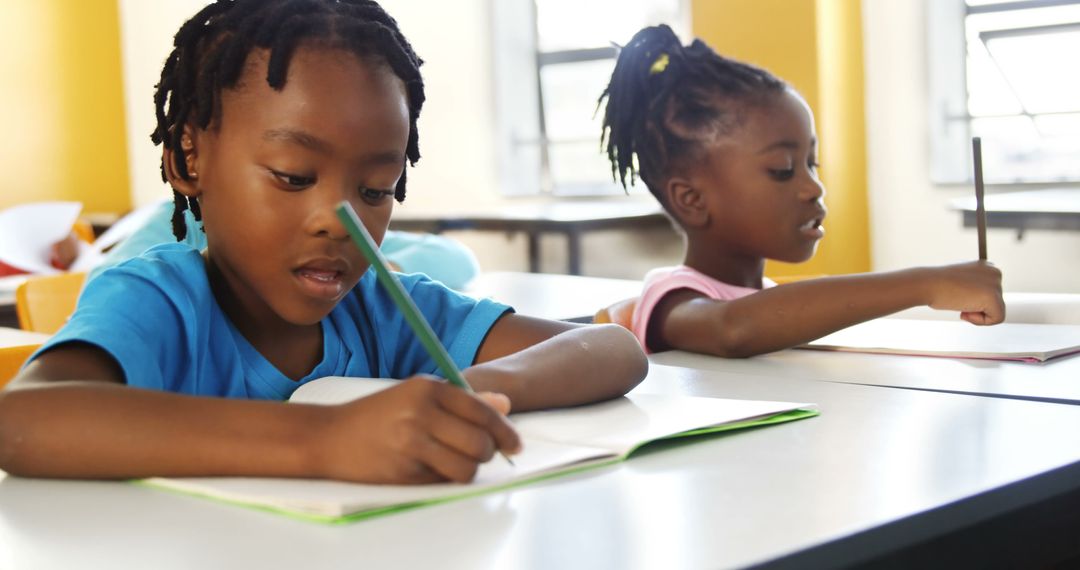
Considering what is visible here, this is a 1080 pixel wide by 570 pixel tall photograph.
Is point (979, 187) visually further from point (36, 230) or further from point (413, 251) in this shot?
point (36, 230)

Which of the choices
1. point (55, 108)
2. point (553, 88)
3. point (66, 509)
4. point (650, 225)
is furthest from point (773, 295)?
point (55, 108)

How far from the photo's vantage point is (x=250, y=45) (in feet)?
3.20

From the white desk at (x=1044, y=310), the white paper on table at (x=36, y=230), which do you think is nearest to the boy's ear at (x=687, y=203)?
the white desk at (x=1044, y=310)

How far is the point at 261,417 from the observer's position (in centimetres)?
72

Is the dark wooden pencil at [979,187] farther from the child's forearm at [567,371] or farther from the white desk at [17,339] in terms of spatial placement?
the white desk at [17,339]

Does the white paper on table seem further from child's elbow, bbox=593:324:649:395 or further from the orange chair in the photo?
child's elbow, bbox=593:324:649:395

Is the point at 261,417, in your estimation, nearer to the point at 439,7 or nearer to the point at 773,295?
the point at 773,295

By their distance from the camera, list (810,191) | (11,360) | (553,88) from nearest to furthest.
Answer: (11,360) → (810,191) → (553,88)

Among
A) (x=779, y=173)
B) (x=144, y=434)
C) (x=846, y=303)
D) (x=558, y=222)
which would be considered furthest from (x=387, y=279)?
(x=558, y=222)

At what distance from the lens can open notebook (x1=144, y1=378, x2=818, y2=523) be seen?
63 centimetres

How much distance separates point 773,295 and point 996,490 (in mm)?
696

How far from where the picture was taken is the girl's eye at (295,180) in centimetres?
92

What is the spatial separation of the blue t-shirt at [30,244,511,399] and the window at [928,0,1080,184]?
306 centimetres

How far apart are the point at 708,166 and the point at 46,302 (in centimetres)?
115
